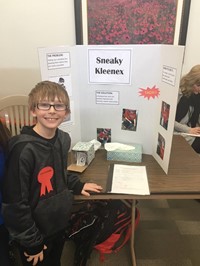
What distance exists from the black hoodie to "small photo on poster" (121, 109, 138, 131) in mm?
477

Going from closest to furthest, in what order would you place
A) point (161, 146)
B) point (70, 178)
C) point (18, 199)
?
1. point (18, 199)
2. point (70, 178)
3. point (161, 146)

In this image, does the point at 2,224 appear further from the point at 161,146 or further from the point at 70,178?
the point at 161,146

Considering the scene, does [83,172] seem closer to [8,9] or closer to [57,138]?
[57,138]

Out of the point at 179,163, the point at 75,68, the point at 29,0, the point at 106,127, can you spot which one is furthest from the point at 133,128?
the point at 29,0

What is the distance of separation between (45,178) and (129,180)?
18.1 inches

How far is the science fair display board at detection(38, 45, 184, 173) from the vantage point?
1.29 metres

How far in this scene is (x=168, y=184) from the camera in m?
1.21

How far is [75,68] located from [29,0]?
1.06m

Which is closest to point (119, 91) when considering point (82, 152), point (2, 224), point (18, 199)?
point (82, 152)

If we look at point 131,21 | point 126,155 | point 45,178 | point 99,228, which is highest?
point 131,21

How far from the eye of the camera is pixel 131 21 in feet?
6.75

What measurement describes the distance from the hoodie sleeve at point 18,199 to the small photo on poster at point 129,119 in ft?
2.31

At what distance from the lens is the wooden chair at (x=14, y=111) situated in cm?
194

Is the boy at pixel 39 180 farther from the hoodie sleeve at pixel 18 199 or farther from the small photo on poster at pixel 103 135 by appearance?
the small photo on poster at pixel 103 135
